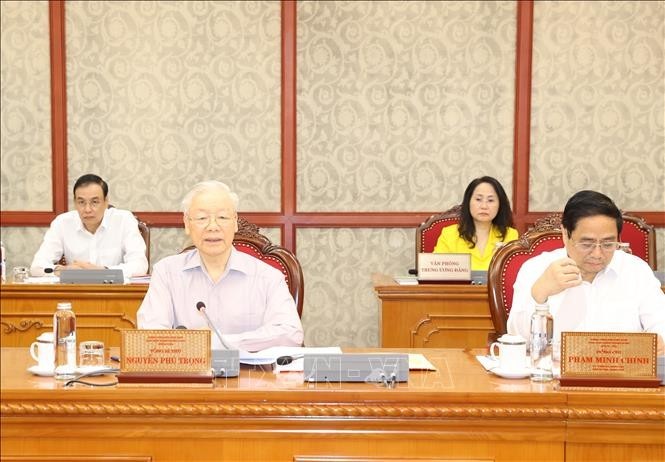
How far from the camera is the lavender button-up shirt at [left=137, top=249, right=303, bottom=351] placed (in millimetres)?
2557

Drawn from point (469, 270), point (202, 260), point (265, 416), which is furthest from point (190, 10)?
point (265, 416)

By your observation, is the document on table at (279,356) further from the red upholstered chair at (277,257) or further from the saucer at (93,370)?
the red upholstered chair at (277,257)

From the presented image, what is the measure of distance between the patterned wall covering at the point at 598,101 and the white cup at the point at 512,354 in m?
3.74

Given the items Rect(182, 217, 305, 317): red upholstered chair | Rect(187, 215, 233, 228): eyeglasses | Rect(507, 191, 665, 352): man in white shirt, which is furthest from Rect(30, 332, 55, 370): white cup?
Rect(507, 191, 665, 352): man in white shirt

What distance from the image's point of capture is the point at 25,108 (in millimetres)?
5492

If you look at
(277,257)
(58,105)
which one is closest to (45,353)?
(277,257)

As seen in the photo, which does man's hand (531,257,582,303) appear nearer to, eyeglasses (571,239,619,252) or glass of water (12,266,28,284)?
eyeglasses (571,239,619,252)

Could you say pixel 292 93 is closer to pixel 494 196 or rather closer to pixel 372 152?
pixel 372 152

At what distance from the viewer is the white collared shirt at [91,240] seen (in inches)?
183

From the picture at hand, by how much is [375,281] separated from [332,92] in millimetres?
1899

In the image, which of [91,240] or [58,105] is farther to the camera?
[58,105]

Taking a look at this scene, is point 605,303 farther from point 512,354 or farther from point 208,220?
point 208,220

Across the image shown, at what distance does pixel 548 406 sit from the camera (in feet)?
5.70

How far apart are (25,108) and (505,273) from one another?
3825 millimetres
